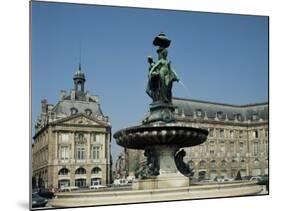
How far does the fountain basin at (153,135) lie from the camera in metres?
7.50

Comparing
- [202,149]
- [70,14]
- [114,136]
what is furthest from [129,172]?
[70,14]

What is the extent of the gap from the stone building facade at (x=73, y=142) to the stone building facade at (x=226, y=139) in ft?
1.68

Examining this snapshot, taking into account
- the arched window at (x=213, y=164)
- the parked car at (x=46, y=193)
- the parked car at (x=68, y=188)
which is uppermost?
the arched window at (x=213, y=164)

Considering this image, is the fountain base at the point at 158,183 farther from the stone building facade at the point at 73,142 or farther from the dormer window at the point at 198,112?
the dormer window at the point at 198,112

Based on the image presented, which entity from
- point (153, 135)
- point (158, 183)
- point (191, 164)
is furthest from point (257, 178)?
point (153, 135)

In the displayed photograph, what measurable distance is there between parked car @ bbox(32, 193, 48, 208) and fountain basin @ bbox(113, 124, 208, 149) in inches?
46.7

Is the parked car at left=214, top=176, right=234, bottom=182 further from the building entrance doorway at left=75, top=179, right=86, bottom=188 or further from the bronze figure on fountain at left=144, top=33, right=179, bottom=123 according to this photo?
the building entrance doorway at left=75, top=179, right=86, bottom=188

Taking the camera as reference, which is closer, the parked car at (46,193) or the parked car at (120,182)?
the parked car at (46,193)

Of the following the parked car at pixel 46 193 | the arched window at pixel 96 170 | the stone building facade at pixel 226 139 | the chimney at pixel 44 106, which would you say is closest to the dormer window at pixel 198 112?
the stone building facade at pixel 226 139

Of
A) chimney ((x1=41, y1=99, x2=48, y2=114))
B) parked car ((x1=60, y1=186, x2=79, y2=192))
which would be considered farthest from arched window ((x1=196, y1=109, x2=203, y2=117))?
chimney ((x1=41, y1=99, x2=48, y2=114))

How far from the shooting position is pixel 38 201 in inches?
279

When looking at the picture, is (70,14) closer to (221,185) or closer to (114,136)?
(114,136)

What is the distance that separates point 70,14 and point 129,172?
2.12m

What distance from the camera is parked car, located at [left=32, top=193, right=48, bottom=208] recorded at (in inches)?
277
